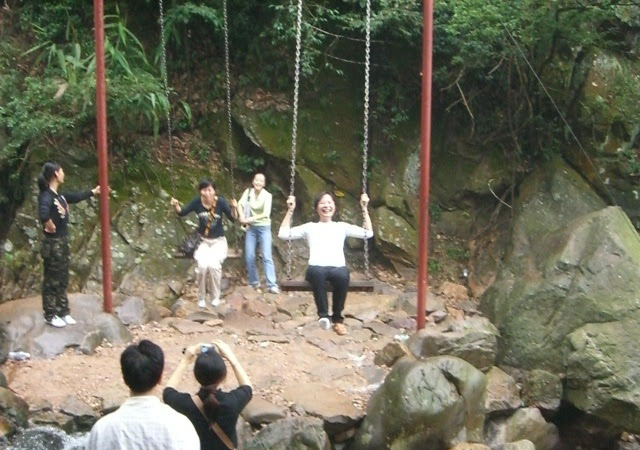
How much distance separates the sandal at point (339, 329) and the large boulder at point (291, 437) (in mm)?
2021

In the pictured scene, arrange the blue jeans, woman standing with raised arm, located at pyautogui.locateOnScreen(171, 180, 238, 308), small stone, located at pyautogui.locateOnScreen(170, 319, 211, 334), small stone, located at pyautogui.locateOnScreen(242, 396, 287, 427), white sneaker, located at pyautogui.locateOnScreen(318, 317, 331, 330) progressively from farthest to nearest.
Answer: the blue jeans < woman standing with raised arm, located at pyautogui.locateOnScreen(171, 180, 238, 308) < small stone, located at pyautogui.locateOnScreen(170, 319, 211, 334) < white sneaker, located at pyautogui.locateOnScreen(318, 317, 331, 330) < small stone, located at pyautogui.locateOnScreen(242, 396, 287, 427)

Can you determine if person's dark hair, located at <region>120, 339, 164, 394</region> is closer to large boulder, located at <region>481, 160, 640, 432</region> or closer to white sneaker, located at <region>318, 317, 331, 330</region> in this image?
white sneaker, located at <region>318, 317, 331, 330</region>

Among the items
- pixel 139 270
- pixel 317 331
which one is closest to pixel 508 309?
pixel 317 331

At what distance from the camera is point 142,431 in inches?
115

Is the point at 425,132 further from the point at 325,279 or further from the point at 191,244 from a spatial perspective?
the point at 191,244

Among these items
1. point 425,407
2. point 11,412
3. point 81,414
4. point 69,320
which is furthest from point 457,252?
point 11,412

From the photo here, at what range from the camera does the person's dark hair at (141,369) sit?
3.03 m

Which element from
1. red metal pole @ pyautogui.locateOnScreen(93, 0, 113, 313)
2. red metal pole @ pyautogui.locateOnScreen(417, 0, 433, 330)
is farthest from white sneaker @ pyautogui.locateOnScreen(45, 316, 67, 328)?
red metal pole @ pyautogui.locateOnScreen(417, 0, 433, 330)

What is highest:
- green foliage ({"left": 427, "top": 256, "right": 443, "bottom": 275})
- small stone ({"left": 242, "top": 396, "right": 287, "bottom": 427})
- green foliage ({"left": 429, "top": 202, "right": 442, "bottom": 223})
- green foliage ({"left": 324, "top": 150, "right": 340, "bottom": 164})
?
green foliage ({"left": 324, "top": 150, "right": 340, "bottom": 164})

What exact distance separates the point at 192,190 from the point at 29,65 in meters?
3.00

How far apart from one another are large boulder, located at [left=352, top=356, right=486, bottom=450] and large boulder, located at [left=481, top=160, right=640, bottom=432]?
1371mm

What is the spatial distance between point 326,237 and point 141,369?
4.77m

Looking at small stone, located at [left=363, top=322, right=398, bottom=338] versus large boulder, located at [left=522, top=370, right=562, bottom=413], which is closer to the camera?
large boulder, located at [left=522, top=370, right=562, bottom=413]

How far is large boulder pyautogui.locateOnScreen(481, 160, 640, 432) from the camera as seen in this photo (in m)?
7.11
